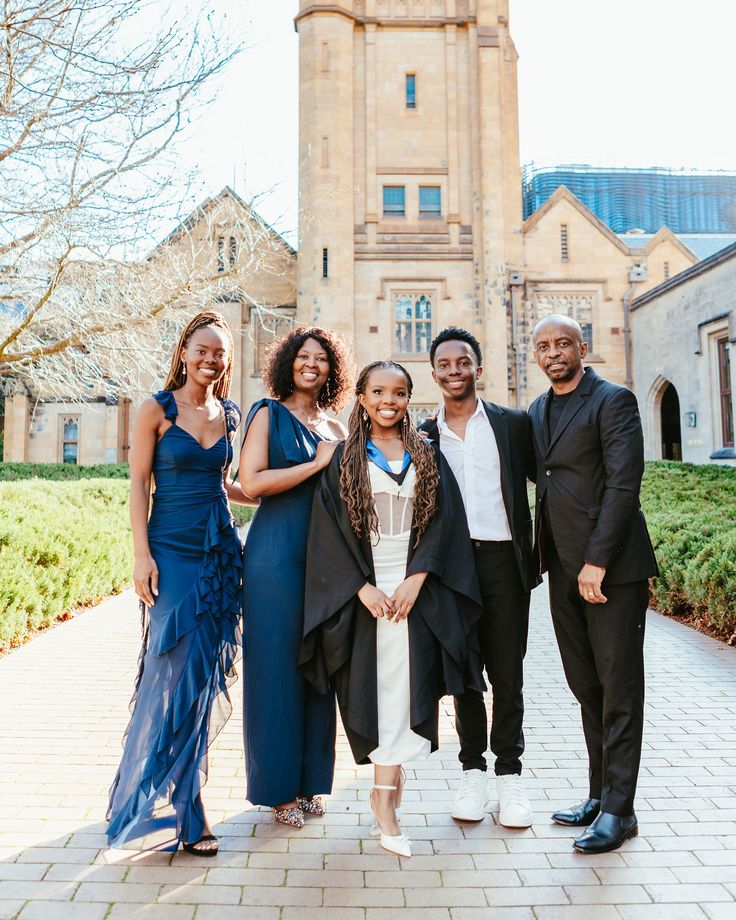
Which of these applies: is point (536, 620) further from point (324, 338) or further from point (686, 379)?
point (686, 379)

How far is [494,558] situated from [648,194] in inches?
1847

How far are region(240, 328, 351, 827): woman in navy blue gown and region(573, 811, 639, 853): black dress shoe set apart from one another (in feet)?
3.72

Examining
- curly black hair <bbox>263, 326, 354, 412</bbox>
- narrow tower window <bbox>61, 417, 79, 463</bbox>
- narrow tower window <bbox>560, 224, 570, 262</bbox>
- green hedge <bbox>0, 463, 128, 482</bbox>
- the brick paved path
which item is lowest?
the brick paved path

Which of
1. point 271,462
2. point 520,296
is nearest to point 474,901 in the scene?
point 271,462

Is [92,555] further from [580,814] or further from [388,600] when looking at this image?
[580,814]

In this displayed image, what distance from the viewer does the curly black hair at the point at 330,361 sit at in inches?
142

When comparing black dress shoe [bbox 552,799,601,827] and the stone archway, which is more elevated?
the stone archway

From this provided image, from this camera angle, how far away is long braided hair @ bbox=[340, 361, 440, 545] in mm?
3078

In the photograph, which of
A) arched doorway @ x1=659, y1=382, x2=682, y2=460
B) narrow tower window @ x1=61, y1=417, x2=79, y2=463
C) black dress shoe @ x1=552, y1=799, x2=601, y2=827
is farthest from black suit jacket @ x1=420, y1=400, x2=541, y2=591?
narrow tower window @ x1=61, y1=417, x2=79, y2=463

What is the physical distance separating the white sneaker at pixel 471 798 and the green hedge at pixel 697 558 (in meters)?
4.18

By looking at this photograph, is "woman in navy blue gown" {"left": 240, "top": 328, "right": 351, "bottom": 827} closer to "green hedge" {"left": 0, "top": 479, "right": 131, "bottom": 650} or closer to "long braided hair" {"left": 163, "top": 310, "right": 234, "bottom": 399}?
"long braided hair" {"left": 163, "top": 310, "right": 234, "bottom": 399}

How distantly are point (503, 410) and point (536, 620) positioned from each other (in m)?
5.36

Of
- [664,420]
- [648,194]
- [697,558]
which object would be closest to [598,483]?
[697,558]

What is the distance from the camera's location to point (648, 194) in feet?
144
